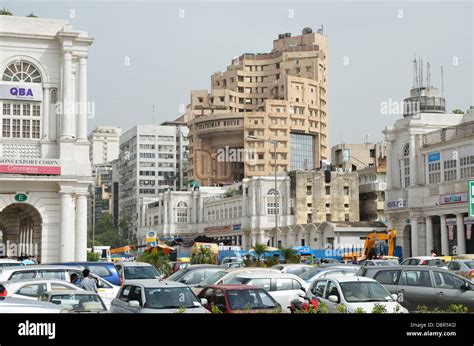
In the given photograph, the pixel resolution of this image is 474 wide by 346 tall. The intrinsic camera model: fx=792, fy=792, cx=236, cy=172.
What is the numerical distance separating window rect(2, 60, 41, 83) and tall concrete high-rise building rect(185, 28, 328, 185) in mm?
78547

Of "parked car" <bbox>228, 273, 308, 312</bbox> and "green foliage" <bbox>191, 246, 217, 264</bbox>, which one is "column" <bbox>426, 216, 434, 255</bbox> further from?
"parked car" <bbox>228, 273, 308, 312</bbox>

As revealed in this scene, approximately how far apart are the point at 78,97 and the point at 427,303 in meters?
34.9

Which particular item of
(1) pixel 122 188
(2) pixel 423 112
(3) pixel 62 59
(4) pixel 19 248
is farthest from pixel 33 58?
(1) pixel 122 188

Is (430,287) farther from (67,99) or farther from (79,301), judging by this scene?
(67,99)

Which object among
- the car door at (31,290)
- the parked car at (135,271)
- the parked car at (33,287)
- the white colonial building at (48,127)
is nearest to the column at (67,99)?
the white colonial building at (48,127)

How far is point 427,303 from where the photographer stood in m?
19.5

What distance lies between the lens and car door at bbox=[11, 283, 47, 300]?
16.7 metres

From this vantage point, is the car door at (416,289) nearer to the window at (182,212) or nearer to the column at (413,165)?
the column at (413,165)

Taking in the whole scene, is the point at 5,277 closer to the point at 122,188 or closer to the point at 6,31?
the point at 6,31

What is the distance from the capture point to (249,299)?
50.6 feet

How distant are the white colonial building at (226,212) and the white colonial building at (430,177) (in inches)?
598

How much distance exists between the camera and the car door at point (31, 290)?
16703mm
